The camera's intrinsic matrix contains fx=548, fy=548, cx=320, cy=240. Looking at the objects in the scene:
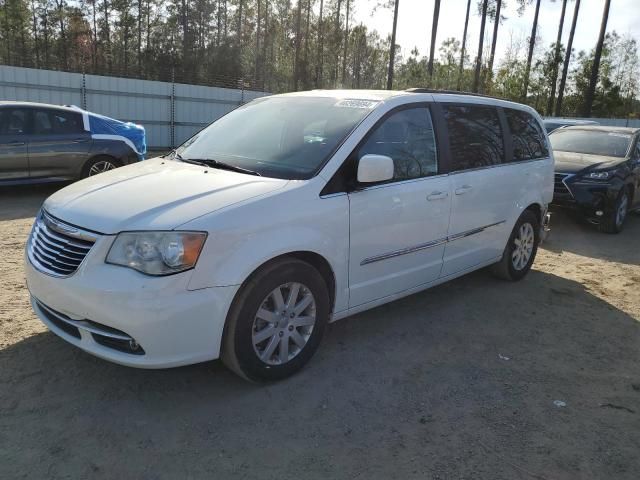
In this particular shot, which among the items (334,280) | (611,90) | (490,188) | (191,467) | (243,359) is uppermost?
(611,90)

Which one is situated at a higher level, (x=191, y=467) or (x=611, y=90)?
(x=611, y=90)

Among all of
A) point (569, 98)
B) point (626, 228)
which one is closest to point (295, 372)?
point (626, 228)

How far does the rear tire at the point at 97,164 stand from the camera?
9.10 m

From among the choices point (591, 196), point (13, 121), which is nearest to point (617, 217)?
point (591, 196)

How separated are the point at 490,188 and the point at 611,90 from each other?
42.4m

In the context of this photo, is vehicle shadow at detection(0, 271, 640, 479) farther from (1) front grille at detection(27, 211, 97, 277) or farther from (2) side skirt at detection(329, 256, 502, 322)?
(1) front grille at detection(27, 211, 97, 277)

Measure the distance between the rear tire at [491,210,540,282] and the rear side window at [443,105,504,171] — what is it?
849mm

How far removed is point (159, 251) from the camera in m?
2.80

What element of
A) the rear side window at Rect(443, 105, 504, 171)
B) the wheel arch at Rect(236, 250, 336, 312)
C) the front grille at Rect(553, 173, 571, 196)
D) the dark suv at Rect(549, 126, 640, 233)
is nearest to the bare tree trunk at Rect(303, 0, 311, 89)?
the dark suv at Rect(549, 126, 640, 233)

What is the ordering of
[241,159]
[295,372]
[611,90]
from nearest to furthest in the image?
[295,372] < [241,159] < [611,90]

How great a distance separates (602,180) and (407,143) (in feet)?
18.1

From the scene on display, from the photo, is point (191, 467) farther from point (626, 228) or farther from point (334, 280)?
point (626, 228)

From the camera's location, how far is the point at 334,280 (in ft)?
11.6

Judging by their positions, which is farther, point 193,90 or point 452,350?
point 193,90
